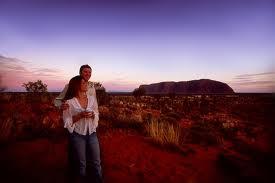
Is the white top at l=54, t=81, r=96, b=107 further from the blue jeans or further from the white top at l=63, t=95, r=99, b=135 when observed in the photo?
the blue jeans

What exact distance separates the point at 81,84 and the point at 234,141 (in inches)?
248

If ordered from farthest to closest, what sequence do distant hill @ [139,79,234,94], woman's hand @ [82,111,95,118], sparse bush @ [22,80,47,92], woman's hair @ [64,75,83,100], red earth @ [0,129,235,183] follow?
distant hill @ [139,79,234,94], sparse bush @ [22,80,47,92], red earth @ [0,129,235,183], woman's hair @ [64,75,83,100], woman's hand @ [82,111,95,118]

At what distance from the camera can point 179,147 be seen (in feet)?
21.1

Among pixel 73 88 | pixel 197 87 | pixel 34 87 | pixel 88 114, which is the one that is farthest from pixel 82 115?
pixel 197 87

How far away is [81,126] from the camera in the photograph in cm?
334

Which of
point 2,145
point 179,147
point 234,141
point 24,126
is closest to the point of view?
point 2,145

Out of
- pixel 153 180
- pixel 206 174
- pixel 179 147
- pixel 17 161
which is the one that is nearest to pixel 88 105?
pixel 153 180

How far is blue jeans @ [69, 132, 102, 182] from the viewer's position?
10.9ft

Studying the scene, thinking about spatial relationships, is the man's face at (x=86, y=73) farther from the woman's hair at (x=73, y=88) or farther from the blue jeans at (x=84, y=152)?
the blue jeans at (x=84, y=152)

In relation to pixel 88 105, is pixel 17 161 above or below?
below

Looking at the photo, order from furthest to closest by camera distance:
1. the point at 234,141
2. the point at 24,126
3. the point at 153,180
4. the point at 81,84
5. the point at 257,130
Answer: the point at 257,130
the point at 234,141
the point at 24,126
the point at 153,180
the point at 81,84

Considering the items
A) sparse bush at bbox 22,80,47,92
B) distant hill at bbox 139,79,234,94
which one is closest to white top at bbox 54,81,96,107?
sparse bush at bbox 22,80,47,92

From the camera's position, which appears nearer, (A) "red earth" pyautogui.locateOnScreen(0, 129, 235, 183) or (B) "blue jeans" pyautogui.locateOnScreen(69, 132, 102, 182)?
(B) "blue jeans" pyautogui.locateOnScreen(69, 132, 102, 182)

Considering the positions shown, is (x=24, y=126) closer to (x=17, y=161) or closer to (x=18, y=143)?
(x=18, y=143)
